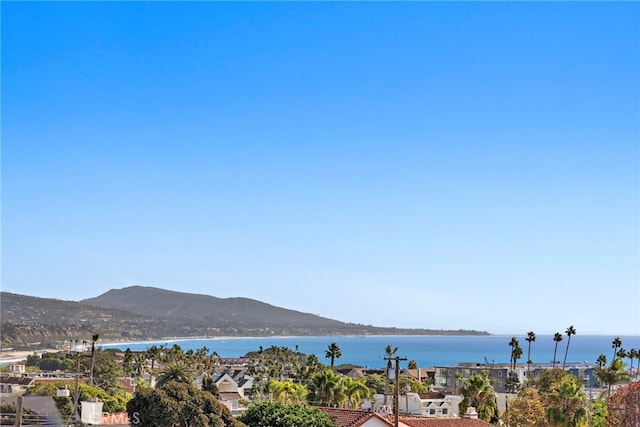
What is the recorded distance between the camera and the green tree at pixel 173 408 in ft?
120

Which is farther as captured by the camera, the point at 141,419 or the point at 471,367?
the point at 471,367

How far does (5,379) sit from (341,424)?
64394mm

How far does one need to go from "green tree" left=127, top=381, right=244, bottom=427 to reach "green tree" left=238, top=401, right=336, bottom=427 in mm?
2731

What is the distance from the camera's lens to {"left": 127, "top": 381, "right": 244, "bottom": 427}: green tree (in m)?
36.5

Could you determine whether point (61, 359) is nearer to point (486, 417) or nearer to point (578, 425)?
point (486, 417)

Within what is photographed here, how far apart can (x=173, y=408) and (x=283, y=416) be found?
5.88 m

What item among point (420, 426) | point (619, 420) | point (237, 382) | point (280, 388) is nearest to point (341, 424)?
point (420, 426)

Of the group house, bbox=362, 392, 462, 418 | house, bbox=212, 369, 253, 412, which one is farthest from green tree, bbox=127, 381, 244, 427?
house, bbox=212, 369, 253, 412

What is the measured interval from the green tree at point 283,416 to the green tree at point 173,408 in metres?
2.73

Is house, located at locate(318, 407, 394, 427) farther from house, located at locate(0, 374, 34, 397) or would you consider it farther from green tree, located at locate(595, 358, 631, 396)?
house, located at locate(0, 374, 34, 397)

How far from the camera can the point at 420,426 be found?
45219 mm

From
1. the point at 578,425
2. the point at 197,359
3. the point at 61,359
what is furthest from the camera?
the point at 61,359

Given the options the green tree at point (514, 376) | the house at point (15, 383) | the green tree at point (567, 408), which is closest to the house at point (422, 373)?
the green tree at point (514, 376)

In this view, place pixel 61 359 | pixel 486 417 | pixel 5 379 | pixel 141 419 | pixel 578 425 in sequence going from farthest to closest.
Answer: pixel 61 359, pixel 5 379, pixel 486 417, pixel 578 425, pixel 141 419
